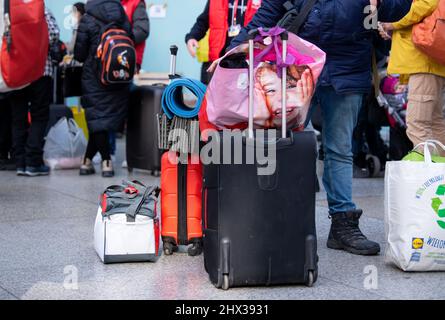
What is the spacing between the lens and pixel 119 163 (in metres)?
10.1

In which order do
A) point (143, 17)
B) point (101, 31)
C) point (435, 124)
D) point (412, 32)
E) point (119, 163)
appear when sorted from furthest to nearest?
Result: point (119, 163) < point (143, 17) < point (101, 31) < point (435, 124) < point (412, 32)

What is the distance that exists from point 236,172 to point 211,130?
0.29 metres

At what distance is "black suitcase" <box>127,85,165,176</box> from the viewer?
28.7 feet

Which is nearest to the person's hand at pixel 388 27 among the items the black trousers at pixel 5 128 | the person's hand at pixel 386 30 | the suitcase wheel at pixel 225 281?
the person's hand at pixel 386 30

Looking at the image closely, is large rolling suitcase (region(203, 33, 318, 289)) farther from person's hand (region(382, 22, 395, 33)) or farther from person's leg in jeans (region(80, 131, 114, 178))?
person's leg in jeans (region(80, 131, 114, 178))

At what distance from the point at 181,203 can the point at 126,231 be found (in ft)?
1.44

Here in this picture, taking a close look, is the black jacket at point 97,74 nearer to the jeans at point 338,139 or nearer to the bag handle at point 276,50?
the jeans at point 338,139

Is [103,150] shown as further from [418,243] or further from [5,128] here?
[418,243]

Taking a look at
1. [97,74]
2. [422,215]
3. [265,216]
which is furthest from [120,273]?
[97,74]

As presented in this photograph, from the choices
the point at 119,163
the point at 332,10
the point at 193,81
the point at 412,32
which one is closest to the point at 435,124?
the point at 412,32

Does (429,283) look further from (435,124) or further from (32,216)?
(32,216)

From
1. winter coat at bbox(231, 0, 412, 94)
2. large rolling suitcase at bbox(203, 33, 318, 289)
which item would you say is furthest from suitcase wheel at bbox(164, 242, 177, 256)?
winter coat at bbox(231, 0, 412, 94)

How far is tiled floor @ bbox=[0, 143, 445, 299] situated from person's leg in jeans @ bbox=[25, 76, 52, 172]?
206 centimetres

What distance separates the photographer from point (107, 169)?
8.82 m
